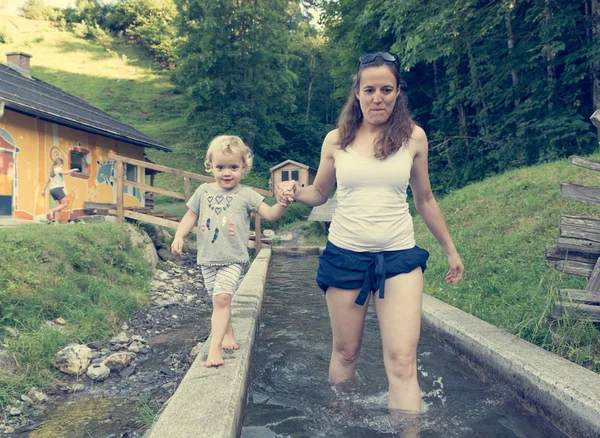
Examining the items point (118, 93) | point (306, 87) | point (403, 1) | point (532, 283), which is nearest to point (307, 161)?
point (306, 87)

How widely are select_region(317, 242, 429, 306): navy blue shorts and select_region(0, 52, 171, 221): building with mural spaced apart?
34.5 ft

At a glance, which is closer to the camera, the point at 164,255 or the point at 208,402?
the point at 208,402

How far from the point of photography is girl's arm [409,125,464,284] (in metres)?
2.28

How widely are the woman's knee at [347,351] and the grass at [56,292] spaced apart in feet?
8.56

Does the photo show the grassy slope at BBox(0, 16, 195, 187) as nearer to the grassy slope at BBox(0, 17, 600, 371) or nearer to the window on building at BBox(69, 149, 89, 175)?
the window on building at BBox(69, 149, 89, 175)

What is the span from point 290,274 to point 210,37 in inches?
979

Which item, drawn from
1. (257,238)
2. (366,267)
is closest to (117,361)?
(366,267)

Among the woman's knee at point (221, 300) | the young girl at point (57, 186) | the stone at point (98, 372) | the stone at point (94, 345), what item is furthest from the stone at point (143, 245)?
the woman's knee at point (221, 300)

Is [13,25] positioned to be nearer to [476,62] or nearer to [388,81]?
[476,62]

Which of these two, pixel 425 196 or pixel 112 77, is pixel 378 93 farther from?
pixel 112 77

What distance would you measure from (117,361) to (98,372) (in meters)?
0.22

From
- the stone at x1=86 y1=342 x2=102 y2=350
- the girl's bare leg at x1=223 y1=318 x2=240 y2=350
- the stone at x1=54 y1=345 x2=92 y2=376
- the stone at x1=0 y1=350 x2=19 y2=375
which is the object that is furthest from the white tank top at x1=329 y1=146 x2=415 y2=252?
the stone at x1=86 y1=342 x2=102 y2=350

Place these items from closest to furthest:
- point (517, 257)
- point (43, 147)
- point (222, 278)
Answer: point (222, 278), point (517, 257), point (43, 147)

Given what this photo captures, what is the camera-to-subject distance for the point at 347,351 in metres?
2.55
